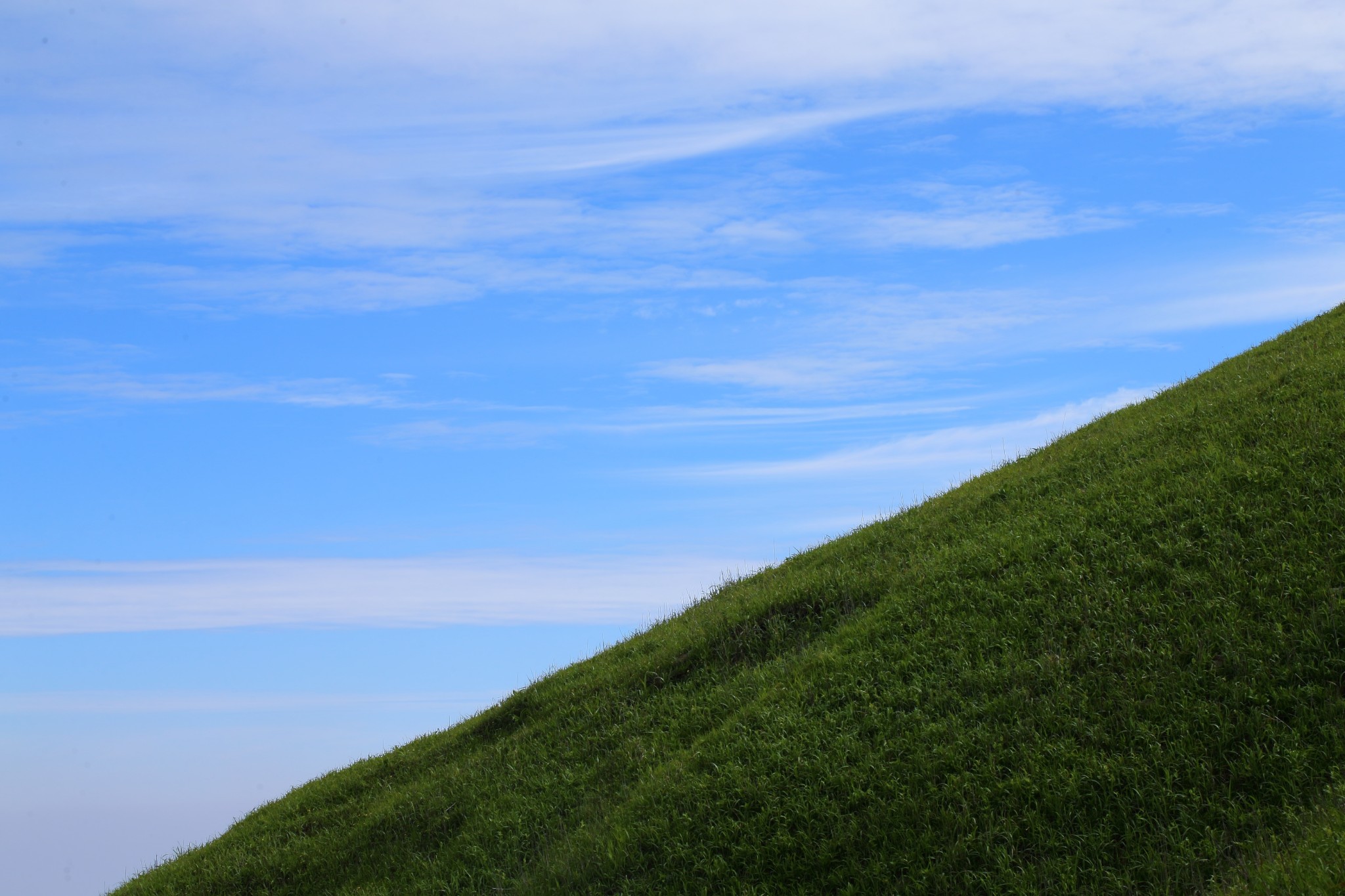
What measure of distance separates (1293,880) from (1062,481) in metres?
10.1

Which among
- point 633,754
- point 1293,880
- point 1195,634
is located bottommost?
point 1293,880

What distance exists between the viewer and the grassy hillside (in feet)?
35.1

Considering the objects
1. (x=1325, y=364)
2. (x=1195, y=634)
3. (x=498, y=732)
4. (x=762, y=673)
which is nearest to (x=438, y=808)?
(x=498, y=732)

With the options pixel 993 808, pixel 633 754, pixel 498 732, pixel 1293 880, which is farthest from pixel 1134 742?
pixel 498 732

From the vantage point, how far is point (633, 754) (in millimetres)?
15211

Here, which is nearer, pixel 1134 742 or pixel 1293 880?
pixel 1293 880

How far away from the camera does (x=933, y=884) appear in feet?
34.9

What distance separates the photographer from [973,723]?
12305mm

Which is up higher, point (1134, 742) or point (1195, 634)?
point (1195, 634)

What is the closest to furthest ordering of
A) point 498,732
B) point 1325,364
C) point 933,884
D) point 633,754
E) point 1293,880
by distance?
point 1293,880 → point 933,884 → point 633,754 → point 1325,364 → point 498,732

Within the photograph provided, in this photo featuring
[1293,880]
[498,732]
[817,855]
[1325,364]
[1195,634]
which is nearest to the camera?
[1293,880]

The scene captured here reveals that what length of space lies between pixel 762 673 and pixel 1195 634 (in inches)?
249

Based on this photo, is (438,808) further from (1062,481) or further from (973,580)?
(1062,481)

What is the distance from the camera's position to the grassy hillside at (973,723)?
1070 centimetres
